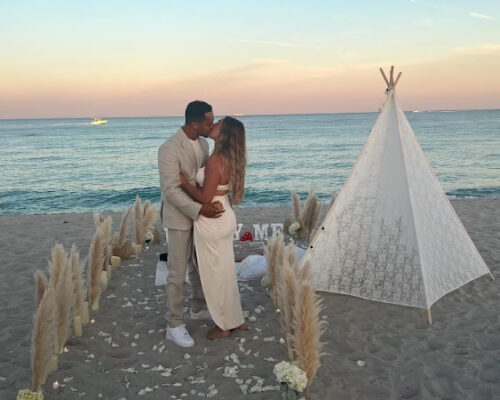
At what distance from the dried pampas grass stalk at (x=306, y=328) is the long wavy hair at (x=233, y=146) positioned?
1.33 m

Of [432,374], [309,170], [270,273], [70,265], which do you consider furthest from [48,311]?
[309,170]

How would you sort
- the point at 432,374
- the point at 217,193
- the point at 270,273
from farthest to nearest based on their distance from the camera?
the point at 270,273, the point at 217,193, the point at 432,374

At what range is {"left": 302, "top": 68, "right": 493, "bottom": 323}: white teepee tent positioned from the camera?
5656mm

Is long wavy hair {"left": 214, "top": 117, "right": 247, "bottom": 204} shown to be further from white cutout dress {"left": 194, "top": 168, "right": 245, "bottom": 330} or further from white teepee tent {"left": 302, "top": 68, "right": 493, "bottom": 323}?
white teepee tent {"left": 302, "top": 68, "right": 493, "bottom": 323}

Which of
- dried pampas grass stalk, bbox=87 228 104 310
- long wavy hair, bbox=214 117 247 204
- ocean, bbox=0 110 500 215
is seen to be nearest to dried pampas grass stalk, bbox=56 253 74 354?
dried pampas grass stalk, bbox=87 228 104 310

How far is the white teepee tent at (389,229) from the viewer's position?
18.6 ft

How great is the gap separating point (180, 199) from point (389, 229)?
2.71m

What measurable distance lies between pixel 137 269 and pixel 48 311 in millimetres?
3534

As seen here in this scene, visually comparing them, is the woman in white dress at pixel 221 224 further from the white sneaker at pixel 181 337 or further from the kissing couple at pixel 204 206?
the white sneaker at pixel 181 337

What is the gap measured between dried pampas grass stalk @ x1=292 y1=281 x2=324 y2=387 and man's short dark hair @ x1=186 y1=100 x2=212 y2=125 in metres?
1.84

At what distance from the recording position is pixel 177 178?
4.43 m

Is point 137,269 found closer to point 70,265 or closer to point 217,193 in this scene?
point 70,265

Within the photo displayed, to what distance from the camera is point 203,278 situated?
4.57 m

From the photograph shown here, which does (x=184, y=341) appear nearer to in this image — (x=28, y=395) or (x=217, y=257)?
(x=217, y=257)
